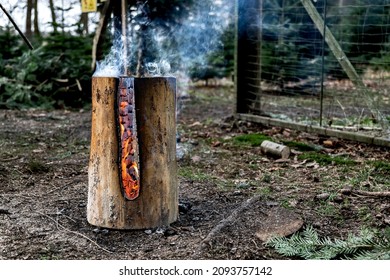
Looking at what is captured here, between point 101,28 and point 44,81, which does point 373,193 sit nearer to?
point 101,28

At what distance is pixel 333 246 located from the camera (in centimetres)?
259

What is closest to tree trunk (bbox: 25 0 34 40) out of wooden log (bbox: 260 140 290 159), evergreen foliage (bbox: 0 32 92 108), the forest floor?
evergreen foliage (bbox: 0 32 92 108)

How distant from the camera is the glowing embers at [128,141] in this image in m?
2.78

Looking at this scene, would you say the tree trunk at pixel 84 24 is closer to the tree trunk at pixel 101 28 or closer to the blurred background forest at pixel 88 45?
the blurred background forest at pixel 88 45

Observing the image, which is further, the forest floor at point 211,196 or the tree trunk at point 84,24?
the tree trunk at point 84,24

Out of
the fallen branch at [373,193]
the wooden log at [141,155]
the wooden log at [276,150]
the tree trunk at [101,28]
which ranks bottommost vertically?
the fallen branch at [373,193]

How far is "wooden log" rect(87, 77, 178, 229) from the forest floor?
0.10m

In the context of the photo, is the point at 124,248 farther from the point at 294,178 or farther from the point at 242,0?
the point at 242,0

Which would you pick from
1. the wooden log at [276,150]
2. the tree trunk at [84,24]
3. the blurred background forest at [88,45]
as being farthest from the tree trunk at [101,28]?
the wooden log at [276,150]

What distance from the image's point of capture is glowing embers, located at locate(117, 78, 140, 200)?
2.78m

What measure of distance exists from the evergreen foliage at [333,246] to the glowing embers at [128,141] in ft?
2.63

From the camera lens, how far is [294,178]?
13.3 feet

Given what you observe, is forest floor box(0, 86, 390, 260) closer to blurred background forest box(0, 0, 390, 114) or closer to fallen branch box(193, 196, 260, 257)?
fallen branch box(193, 196, 260, 257)

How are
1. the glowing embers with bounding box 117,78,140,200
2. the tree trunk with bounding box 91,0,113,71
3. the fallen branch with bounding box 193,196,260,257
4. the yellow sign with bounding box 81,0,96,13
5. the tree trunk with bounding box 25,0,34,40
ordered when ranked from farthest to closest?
the tree trunk with bounding box 25,0,34,40 < the tree trunk with bounding box 91,0,113,71 < the yellow sign with bounding box 81,0,96,13 < the glowing embers with bounding box 117,78,140,200 < the fallen branch with bounding box 193,196,260,257
